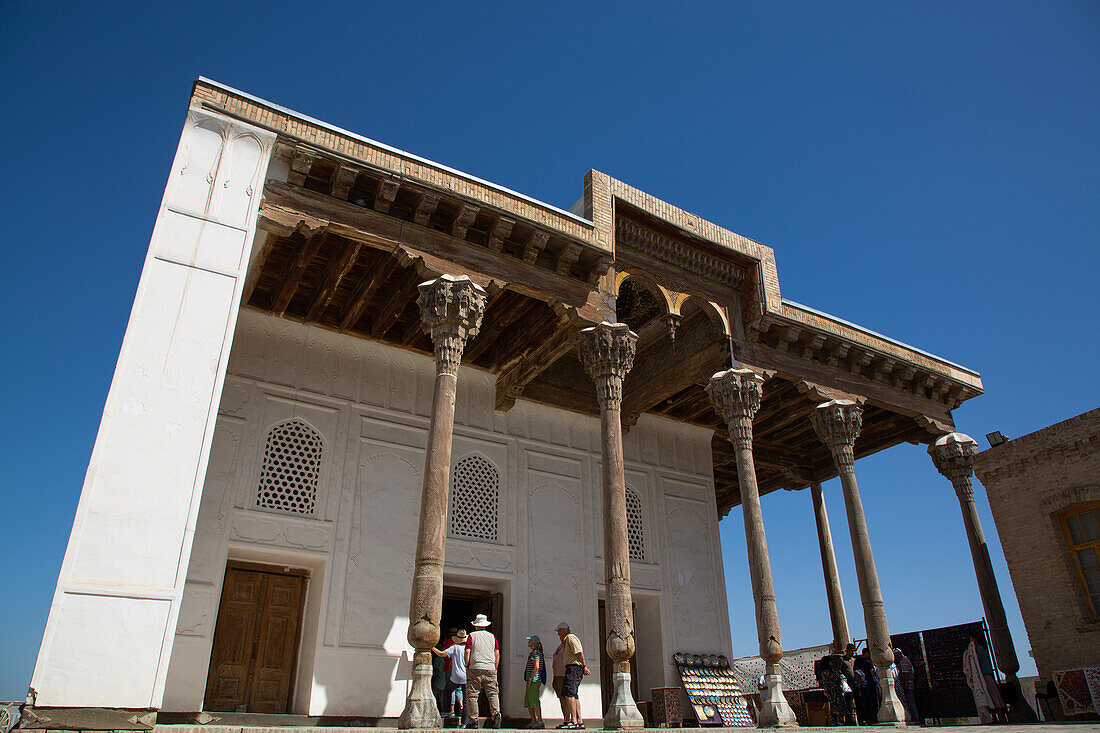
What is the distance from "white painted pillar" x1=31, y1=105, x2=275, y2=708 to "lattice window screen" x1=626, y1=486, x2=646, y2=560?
7.77m

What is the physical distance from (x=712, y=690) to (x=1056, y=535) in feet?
18.6

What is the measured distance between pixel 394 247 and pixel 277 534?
3.96m

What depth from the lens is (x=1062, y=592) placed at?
1095cm

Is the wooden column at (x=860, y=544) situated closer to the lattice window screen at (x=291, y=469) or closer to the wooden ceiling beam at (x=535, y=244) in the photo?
the wooden ceiling beam at (x=535, y=244)

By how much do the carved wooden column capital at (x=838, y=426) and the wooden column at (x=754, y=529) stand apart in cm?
142

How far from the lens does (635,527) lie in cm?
1284

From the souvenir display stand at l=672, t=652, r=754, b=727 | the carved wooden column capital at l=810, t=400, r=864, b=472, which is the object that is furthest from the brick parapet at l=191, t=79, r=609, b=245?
the souvenir display stand at l=672, t=652, r=754, b=727

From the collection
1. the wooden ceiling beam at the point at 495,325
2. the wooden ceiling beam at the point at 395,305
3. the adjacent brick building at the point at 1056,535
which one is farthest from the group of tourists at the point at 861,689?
the wooden ceiling beam at the point at 395,305

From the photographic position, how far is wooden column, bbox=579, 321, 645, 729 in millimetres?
7883

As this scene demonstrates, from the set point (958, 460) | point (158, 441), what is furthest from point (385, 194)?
point (958, 460)

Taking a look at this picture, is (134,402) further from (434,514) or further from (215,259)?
(434,514)

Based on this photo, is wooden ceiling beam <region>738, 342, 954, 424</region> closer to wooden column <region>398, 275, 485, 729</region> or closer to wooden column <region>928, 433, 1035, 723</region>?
wooden column <region>928, 433, 1035, 723</region>

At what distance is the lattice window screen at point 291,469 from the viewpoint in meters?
9.68

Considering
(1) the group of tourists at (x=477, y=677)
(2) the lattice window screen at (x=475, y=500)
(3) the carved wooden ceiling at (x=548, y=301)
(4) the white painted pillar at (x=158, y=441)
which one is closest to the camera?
(4) the white painted pillar at (x=158, y=441)
